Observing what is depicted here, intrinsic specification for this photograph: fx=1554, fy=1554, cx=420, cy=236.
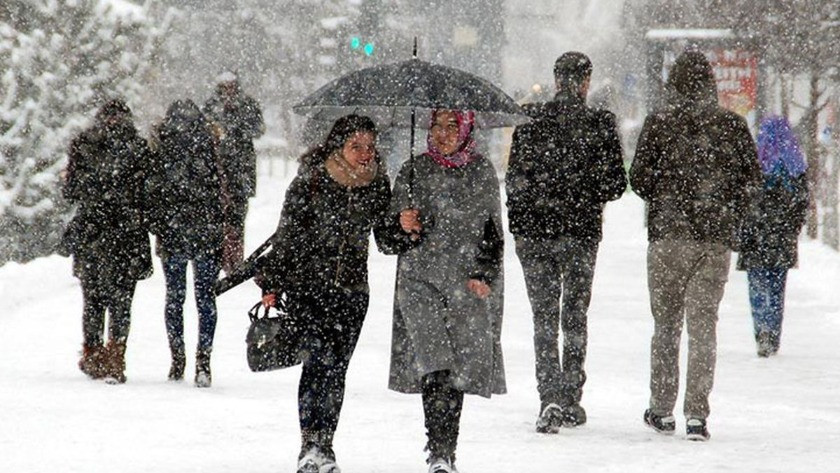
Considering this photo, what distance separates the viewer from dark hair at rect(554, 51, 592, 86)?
8.62m

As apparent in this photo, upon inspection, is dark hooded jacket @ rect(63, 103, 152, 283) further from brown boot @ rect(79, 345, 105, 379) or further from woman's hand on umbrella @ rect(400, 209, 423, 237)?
woman's hand on umbrella @ rect(400, 209, 423, 237)

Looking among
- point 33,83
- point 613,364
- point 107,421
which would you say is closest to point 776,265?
point 613,364

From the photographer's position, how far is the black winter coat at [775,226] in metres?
12.8

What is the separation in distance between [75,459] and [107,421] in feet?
4.14

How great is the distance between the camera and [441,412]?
22.7ft

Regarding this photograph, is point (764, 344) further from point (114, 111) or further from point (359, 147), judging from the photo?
point (359, 147)

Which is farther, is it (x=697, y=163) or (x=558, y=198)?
(x=558, y=198)

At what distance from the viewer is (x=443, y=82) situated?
7105 mm

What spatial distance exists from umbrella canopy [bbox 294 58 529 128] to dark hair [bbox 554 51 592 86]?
3.87 ft

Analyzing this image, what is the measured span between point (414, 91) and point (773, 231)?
651cm

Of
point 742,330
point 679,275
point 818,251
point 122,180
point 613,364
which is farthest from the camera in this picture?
point 818,251

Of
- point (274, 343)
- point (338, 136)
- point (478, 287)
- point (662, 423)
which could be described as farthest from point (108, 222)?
point (478, 287)

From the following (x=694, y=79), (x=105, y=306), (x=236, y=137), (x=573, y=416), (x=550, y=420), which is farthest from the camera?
(x=236, y=137)

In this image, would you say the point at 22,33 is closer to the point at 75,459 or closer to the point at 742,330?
the point at 742,330
